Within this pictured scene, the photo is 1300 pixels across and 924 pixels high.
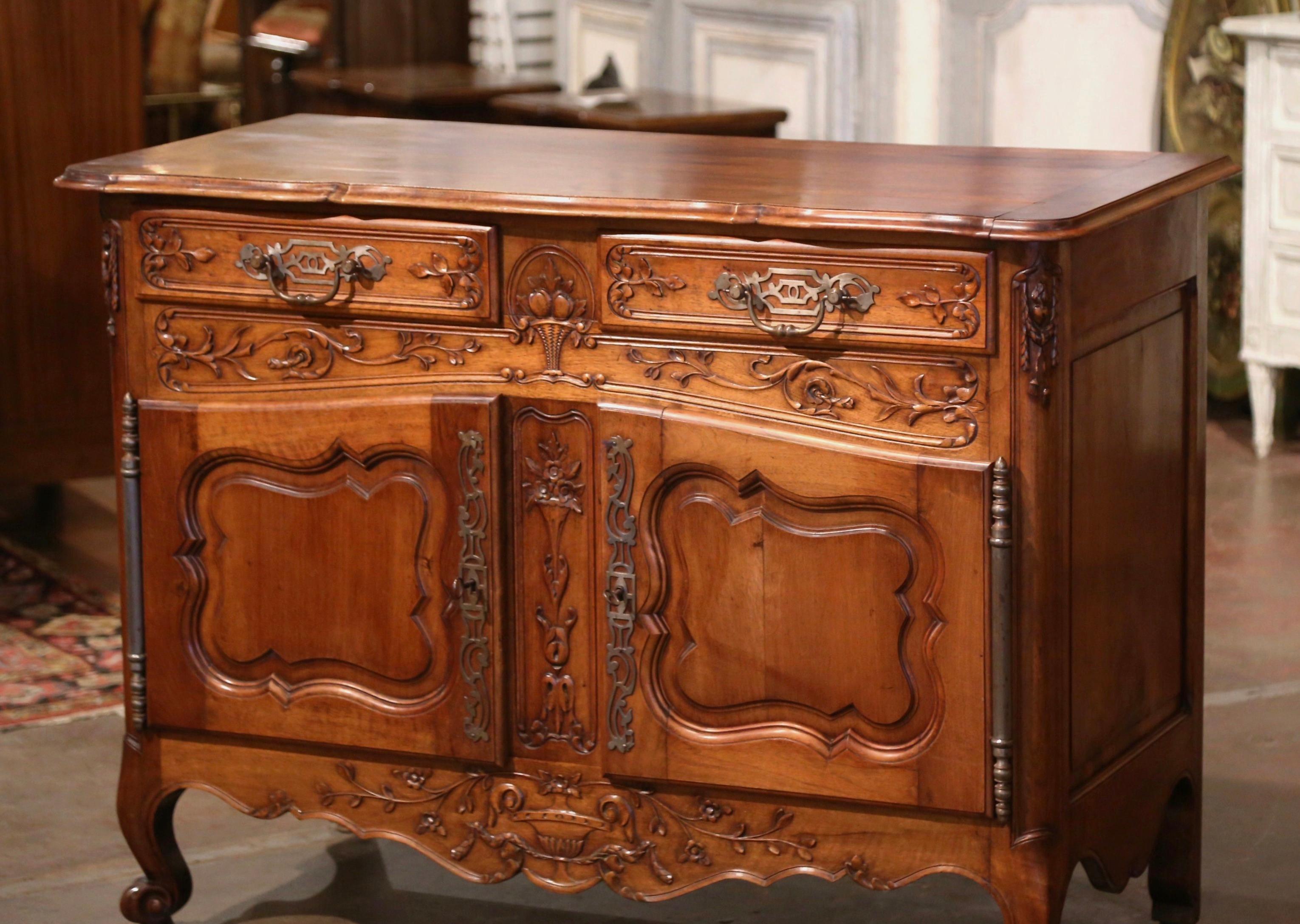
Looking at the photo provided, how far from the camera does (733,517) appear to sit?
222 centimetres

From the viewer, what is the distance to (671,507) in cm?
224

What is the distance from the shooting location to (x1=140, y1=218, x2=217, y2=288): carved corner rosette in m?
2.38

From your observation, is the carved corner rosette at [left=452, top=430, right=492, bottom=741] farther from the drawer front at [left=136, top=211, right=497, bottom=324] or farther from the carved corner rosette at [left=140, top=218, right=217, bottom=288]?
the carved corner rosette at [left=140, top=218, right=217, bottom=288]

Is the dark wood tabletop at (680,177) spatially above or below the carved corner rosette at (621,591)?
above

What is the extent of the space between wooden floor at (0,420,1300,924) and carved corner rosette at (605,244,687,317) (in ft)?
3.03

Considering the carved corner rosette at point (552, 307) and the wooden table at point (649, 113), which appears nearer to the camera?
the carved corner rosette at point (552, 307)

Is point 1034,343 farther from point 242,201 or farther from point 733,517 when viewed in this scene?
point 242,201

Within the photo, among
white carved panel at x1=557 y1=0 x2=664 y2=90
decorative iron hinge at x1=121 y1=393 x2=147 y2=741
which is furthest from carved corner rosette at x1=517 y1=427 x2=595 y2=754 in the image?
white carved panel at x1=557 y1=0 x2=664 y2=90

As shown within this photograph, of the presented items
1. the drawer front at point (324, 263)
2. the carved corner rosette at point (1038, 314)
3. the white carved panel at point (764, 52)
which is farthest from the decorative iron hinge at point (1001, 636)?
the white carved panel at point (764, 52)

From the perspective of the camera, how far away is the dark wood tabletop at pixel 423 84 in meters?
5.48

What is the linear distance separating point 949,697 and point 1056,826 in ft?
0.62

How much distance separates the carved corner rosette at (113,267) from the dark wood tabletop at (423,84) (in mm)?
3111

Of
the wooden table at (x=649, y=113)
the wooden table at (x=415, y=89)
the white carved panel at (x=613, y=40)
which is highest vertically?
the white carved panel at (x=613, y=40)

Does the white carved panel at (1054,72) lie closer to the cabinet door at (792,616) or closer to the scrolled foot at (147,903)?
the cabinet door at (792,616)
